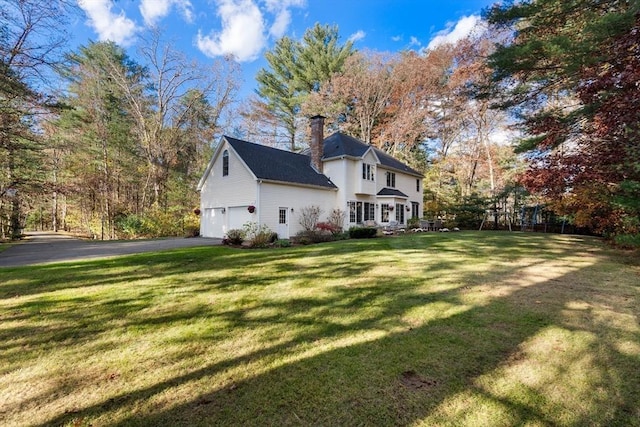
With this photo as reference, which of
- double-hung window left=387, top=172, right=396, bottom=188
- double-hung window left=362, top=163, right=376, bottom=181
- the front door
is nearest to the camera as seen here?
the front door

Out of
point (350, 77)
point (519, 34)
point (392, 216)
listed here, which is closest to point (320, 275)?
point (519, 34)

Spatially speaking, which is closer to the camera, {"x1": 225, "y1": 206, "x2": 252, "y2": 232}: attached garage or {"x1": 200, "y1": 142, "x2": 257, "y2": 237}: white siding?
{"x1": 225, "y1": 206, "x2": 252, "y2": 232}: attached garage

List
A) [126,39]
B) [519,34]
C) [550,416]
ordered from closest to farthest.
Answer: [550,416]
[519,34]
[126,39]

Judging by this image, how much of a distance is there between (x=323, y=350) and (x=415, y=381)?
3.44 feet

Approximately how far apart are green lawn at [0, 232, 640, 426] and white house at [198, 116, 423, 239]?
1043 cm

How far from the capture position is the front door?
1720cm

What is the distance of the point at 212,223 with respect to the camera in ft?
62.1

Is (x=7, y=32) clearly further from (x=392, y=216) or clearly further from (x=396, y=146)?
(x=396, y=146)

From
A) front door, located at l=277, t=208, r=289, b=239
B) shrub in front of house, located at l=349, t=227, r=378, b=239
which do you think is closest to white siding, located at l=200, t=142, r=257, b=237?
front door, located at l=277, t=208, r=289, b=239

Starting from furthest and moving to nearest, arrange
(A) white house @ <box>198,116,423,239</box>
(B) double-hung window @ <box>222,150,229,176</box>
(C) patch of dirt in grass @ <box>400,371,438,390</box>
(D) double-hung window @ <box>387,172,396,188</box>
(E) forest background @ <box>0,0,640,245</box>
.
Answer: (D) double-hung window @ <box>387,172,396,188</box>
(B) double-hung window @ <box>222,150,229,176</box>
(A) white house @ <box>198,116,423,239</box>
(E) forest background @ <box>0,0,640,245</box>
(C) patch of dirt in grass @ <box>400,371,438,390</box>

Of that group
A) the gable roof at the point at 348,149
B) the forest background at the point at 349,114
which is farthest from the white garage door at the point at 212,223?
the gable roof at the point at 348,149

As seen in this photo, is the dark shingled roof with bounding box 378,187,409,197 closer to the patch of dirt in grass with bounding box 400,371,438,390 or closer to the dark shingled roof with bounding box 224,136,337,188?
the dark shingled roof with bounding box 224,136,337,188

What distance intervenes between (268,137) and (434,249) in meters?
25.7

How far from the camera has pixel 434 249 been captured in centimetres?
1069
